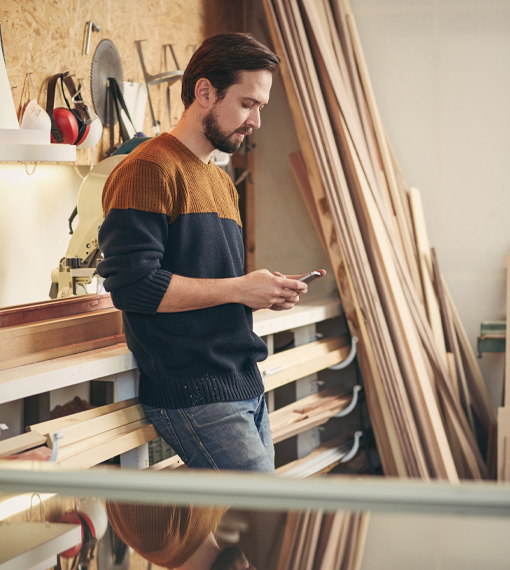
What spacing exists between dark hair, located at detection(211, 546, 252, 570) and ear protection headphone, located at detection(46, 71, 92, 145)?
6.53ft

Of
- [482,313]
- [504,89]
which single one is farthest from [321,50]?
[482,313]

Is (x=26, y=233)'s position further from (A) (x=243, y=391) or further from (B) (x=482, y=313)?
(B) (x=482, y=313)

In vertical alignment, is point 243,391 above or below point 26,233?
below

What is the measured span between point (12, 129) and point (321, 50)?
60.7 inches

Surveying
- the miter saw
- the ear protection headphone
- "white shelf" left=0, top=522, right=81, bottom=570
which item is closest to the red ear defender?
the ear protection headphone

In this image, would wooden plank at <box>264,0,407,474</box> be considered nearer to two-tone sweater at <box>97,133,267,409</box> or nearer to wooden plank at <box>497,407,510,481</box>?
wooden plank at <box>497,407,510,481</box>

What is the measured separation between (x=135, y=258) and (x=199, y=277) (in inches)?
7.0

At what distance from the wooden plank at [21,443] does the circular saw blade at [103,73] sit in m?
1.44

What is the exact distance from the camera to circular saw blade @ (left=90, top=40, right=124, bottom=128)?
8.33ft

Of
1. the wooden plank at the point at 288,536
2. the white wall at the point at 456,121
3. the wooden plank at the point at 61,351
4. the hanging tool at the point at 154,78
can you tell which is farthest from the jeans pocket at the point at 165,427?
the white wall at the point at 456,121

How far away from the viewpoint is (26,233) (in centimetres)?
231

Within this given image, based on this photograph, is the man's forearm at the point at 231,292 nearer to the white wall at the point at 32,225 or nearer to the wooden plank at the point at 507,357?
the white wall at the point at 32,225

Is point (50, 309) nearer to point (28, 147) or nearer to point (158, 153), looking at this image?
point (28, 147)

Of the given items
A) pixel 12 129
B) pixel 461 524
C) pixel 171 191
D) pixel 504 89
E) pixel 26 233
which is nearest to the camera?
pixel 461 524
